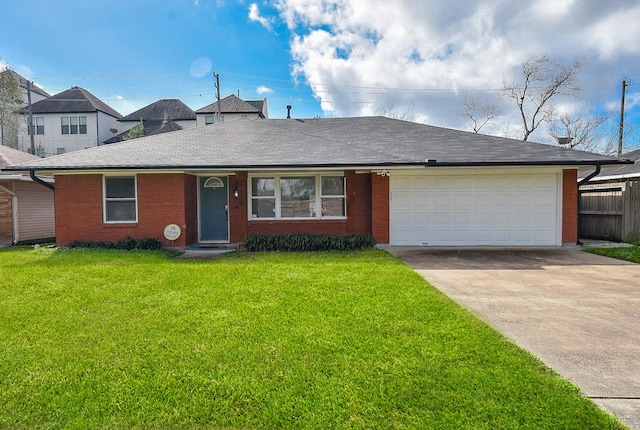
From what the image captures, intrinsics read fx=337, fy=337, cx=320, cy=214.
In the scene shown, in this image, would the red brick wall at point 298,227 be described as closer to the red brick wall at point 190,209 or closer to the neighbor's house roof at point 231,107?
the red brick wall at point 190,209

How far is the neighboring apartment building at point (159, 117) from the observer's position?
120 ft

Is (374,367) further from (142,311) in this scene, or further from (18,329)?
(18,329)

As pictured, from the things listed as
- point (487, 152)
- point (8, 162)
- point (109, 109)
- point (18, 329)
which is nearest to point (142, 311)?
point (18, 329)

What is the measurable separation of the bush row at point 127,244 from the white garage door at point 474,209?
296 inches

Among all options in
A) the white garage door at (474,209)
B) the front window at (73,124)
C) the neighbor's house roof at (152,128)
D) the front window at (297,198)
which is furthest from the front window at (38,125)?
the white garage door at (474,209)

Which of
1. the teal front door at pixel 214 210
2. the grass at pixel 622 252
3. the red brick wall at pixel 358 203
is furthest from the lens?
the teal front door at pixel 214 210

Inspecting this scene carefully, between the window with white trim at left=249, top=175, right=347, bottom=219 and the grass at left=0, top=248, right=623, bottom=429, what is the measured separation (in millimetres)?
5472

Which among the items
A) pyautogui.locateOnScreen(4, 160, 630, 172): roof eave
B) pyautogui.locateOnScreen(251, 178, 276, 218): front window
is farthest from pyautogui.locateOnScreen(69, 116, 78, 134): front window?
pyautogui.locateOnScreen(251, 178, 276, 218): front window

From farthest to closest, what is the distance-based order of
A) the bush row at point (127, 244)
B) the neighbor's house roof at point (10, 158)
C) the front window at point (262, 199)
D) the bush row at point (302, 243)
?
the neighbor's house roof at point (10, 158) < the front window at point (262, 199) < the bush row at point (127, 244) < the bush row at point (302, 243)

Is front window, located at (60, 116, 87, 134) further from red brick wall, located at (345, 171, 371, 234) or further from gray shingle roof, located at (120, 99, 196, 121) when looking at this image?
red brick wall, located at (345, 171, 371, 234)

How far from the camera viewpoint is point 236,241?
1138 centimetres

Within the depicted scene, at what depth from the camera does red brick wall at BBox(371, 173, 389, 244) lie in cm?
1084

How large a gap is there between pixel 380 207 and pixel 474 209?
3014mm

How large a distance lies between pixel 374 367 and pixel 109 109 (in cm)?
4295
